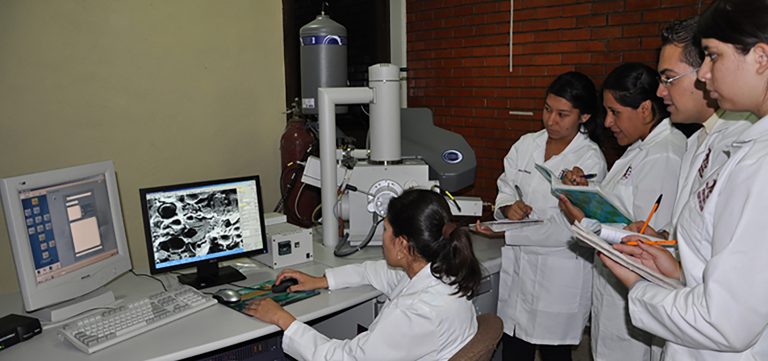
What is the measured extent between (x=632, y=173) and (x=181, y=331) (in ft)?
5.08

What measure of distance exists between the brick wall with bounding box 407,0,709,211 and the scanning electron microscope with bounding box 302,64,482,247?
47.8 inches

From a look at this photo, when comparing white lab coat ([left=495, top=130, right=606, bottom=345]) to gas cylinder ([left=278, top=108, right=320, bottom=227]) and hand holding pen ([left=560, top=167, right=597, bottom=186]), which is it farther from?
gas cylinder ([left=278, top=108, right=320, bottom=227])

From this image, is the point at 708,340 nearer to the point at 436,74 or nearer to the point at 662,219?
the point at 662,219

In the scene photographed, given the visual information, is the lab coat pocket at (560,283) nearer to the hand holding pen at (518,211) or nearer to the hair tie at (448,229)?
the hand holding pen at (518,211)

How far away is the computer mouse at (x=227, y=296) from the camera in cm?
185

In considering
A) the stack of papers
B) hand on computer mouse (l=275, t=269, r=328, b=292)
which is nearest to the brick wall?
the stack of papers

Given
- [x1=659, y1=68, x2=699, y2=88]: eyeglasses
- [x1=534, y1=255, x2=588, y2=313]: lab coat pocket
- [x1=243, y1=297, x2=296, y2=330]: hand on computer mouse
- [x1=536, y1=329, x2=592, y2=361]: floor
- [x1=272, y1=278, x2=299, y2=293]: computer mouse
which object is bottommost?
[x1=536, y1=329, x2=592, y2=361]: floor

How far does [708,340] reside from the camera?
115 centimetres

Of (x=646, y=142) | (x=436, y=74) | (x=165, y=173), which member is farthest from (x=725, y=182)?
(x=436, y=74)

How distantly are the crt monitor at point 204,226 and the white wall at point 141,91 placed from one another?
0.57 meters

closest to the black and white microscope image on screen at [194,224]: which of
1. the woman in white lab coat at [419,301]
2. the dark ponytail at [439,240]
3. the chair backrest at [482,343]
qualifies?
the woman in white lab coat at [419,301]

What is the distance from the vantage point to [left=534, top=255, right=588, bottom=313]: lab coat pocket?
227 cm

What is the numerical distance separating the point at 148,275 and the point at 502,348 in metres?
1.47

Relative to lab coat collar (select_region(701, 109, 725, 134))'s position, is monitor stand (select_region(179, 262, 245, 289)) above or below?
below
